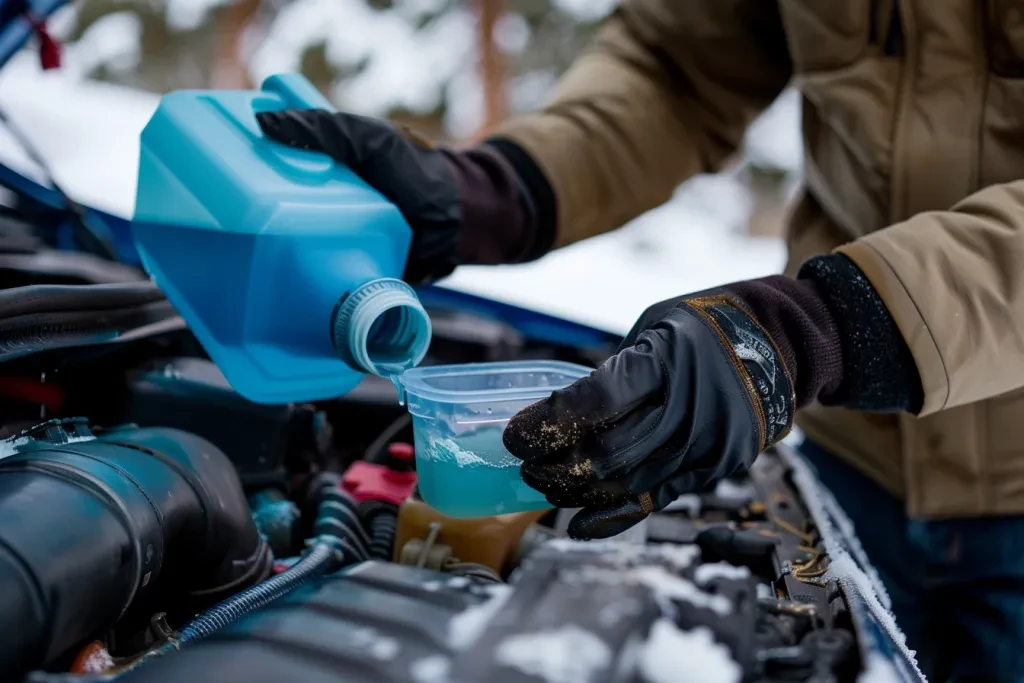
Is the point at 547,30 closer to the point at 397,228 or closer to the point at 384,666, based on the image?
the point at 397,228

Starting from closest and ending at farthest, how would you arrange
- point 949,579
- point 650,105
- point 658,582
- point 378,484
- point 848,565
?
point 658,582
point 848,565
point 378,484
point 949,579
point 650,105

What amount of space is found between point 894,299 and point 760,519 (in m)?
0.37

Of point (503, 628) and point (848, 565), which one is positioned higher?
point (503, 628)

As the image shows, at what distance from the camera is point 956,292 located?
84 cm

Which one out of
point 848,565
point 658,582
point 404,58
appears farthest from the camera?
point 404,58

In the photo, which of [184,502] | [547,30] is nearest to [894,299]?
[184,502]

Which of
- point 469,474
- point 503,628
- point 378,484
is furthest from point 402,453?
point 503,628

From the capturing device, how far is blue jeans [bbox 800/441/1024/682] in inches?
47.6

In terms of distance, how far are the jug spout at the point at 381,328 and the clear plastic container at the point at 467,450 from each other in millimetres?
71

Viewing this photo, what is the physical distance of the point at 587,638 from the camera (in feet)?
1.92

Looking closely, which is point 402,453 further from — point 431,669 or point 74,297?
point 431,669

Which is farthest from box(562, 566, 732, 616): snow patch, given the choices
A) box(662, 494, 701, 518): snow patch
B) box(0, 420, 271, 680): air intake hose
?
box(662, 494, 701, 518): snow patch

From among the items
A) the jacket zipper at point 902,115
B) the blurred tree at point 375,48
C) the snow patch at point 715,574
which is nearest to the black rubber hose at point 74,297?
the snow patch at point 715,574

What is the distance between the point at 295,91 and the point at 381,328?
0.42 metres
